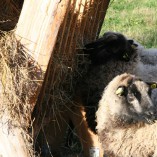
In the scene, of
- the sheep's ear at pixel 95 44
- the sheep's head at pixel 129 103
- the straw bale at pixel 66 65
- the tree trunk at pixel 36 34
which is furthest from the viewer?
the sheep's ear at pixel 95 44

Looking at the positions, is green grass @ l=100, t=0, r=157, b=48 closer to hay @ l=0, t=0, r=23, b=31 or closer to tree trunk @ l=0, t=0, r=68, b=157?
hay @ l=0, t=0, r=23, b=31

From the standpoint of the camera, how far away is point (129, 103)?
5684 millimetres

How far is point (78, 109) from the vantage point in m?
6.71

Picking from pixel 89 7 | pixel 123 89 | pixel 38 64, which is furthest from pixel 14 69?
pixel 89 7

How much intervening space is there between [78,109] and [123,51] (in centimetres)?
91

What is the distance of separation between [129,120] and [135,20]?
7.55 meters

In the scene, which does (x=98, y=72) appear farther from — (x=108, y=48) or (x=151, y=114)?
(x=151, y=114)

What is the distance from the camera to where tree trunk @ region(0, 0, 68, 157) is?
201 inches

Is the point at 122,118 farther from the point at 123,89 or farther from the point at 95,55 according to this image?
the point at 95,55

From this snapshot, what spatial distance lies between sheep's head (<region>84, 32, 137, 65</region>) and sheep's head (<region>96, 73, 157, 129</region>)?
0.73 metres

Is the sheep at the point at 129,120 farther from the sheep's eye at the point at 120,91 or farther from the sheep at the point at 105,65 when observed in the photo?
the sheep at the point at 105,65

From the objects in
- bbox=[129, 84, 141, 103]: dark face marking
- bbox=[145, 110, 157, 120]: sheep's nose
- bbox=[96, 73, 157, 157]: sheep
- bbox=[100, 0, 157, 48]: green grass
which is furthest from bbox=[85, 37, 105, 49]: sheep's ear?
bbox=[100, 0, 157, 48]: green grass

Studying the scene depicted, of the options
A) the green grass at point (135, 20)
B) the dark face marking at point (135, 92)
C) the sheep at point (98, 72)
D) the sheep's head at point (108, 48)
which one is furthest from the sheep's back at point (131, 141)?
the green grass at point (135, 20)

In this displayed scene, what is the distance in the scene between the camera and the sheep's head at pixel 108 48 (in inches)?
259
